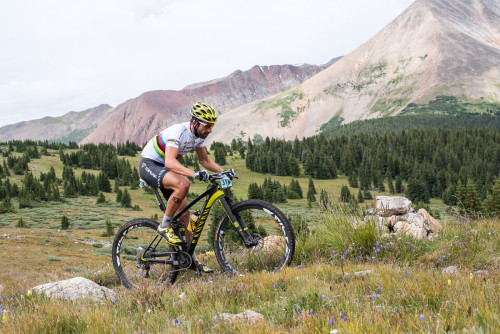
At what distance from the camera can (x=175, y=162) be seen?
6191 millimetres

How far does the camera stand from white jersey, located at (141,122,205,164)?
6.41 m

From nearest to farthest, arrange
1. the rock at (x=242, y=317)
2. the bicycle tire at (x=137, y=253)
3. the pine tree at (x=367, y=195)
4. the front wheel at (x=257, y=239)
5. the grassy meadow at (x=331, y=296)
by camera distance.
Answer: the grassy meadow at (x=331, y=296)
the rock at (x=242, y=317)
the front wheel at (x=257, y=239)
the bicycle tire at (x=137, y=253)
the pine tree at (x=367, y=195)

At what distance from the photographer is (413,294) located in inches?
141

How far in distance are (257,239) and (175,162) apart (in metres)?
2.04

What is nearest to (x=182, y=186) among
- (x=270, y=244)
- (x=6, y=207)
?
(x=270, y=244)

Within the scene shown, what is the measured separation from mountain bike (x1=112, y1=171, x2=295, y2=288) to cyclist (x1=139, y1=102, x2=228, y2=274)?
0.19 metres

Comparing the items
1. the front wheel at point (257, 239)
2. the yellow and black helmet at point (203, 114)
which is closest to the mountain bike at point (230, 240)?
the front wheel at point (257, 239)

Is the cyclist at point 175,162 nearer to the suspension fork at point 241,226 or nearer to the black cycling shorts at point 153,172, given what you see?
the black cycling shorts at point 153,172

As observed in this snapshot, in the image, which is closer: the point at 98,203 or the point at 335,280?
the point at 335,280

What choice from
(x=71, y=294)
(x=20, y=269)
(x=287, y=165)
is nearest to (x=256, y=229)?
(x=71, y=294)

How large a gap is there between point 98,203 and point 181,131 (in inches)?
4397

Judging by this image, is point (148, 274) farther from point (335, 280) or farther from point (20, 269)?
point (20, 269)

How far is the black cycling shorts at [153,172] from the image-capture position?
664 centimetres

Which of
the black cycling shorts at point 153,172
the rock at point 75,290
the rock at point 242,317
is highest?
the black cycling shorts at point 153,172
